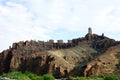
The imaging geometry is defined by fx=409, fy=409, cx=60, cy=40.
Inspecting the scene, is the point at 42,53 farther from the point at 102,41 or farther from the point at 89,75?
the point at 89,75

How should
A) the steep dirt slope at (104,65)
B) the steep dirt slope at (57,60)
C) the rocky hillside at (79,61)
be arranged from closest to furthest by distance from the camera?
1. the steep dirt slope at (104,65)
2. the rocky hillside at (79,61)
3. the steep dirt slope at (57,60)

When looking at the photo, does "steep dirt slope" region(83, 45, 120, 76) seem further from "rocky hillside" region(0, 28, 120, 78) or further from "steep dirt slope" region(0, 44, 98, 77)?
"steep dirt slope" region(0, 44, 98, 77)

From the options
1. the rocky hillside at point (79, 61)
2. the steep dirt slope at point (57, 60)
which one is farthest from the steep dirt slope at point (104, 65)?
the steep dirt slope at point (57, 60)

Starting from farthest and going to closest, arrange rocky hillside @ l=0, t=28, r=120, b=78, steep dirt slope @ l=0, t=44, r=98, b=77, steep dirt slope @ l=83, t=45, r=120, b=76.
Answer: steep dirt slope @ l=0, t=44, r=98, b=77 < rocky hillside @ l=0, t=28, r=120, b=78 < steep dirt slope @ l=83, t=45, r=120, b=76

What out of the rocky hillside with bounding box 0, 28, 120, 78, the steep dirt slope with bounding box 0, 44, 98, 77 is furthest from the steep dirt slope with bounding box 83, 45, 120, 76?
the steep dirt slope with bounding box 0, 44, 98, 77

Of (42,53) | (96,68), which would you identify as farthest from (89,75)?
(42,53)

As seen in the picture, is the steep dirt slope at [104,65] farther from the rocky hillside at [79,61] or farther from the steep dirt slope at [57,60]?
the steep dirt slope at [57,60]

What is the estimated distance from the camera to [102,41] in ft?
646

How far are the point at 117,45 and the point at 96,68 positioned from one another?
2457 cm

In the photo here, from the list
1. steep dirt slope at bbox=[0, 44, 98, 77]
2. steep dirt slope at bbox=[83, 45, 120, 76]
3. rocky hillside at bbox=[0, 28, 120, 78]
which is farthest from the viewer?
steep dirt slope at bbox=[0, 44, 98, 77]

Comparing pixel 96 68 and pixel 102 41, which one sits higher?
A: pixel 102 41

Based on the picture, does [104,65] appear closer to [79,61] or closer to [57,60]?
[57,60]

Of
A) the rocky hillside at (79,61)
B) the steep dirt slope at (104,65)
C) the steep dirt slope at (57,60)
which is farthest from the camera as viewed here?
the steep dirt slope at (57,60)

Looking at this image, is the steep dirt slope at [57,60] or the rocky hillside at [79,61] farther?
the steep dirt slope at [57,60]
